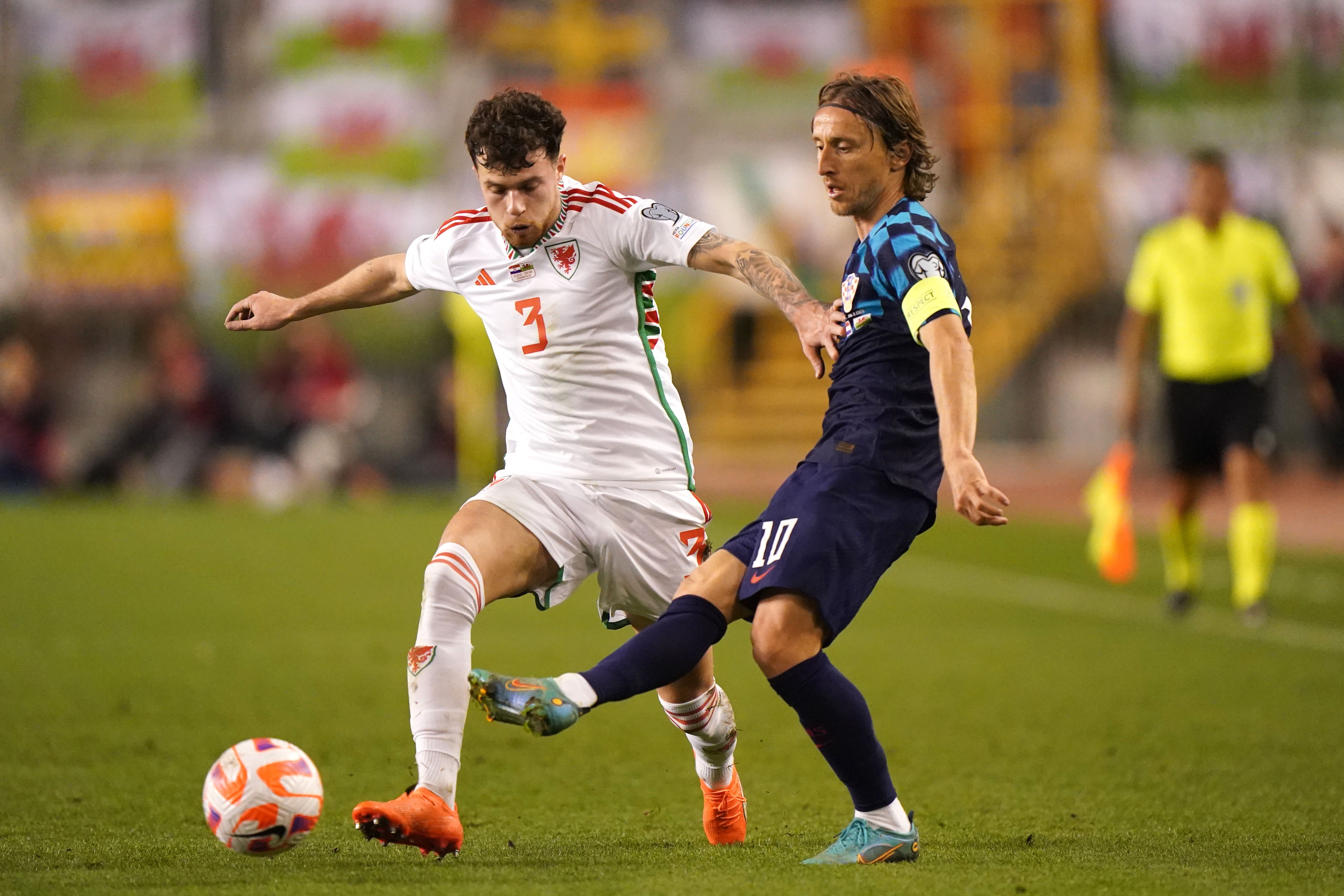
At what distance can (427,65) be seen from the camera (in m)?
20.3

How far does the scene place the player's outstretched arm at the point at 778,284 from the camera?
13.6 ft

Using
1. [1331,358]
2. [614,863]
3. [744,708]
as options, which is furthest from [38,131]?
[614,863]

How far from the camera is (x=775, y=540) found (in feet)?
14.1

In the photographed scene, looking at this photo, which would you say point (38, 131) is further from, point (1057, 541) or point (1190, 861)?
point (1190, 861)

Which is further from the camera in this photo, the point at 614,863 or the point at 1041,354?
the point at 1041,354

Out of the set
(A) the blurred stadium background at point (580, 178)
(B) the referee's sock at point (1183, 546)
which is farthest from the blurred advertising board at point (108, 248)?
(B) the referee's sock at point (1183, 546)

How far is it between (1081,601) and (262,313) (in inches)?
274

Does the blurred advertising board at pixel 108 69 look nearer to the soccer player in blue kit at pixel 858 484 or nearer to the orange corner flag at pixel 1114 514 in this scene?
the orange corner flag at pixel 1114 514

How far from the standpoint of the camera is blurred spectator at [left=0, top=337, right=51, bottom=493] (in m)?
18.0

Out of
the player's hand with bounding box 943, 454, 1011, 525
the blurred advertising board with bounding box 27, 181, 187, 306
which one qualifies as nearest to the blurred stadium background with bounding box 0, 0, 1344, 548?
the blurred advertising board with bounding box 27, 181, 187, 306

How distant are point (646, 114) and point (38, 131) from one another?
7.62 metres

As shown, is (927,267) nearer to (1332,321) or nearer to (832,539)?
(832,539)

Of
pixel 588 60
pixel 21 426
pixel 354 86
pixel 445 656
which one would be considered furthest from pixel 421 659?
pixel 588 60

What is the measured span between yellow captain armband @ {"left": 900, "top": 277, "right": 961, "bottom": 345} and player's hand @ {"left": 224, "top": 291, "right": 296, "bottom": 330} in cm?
177
